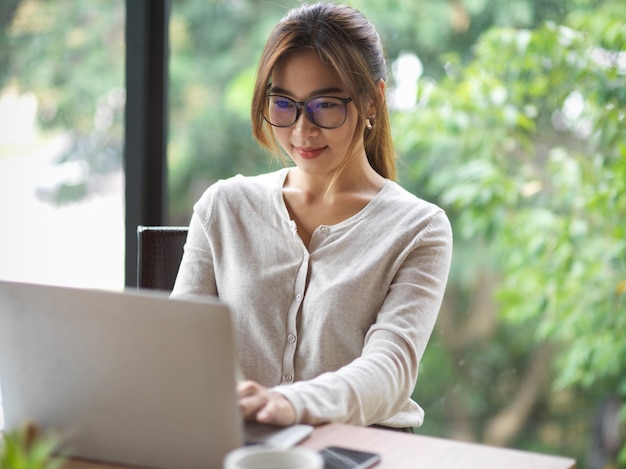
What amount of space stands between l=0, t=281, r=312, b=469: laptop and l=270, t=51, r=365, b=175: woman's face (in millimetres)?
689

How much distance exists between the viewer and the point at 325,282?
1.78 m

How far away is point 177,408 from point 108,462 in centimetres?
15

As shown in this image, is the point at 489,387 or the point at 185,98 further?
the point at 185,98

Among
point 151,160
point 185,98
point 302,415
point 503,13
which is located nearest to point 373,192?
point 302,415

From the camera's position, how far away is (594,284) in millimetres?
2945

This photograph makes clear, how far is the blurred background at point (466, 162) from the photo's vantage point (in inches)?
116

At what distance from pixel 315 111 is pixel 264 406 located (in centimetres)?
69

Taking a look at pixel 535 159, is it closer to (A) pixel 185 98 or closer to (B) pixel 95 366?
(A) pixel 185 98

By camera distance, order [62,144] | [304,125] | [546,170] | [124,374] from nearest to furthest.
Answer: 1. [124,374]
2. [304,125]
3. [546,170]
4. [62,144]

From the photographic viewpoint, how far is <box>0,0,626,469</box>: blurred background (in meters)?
2.96

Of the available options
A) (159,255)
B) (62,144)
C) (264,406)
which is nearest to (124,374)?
(264,406)

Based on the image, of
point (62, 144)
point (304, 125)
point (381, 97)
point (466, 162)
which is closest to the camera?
point (304, 125)

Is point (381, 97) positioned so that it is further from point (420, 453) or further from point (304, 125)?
point (420, 453)

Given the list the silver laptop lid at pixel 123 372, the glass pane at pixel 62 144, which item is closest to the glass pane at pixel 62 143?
the glass pane at pixel 62 144
